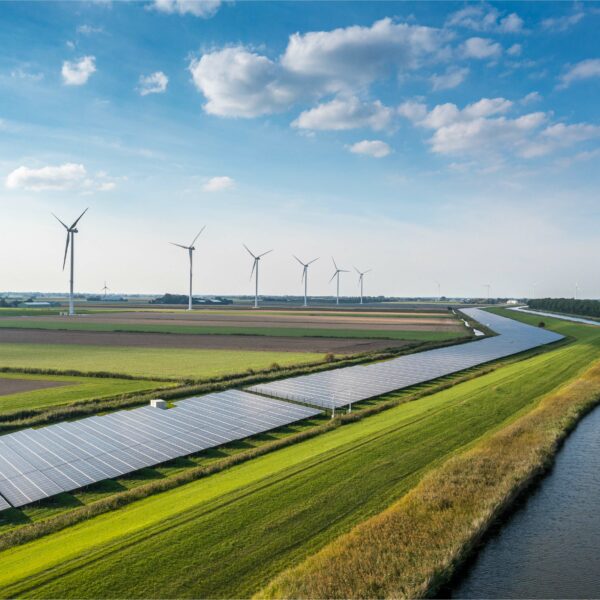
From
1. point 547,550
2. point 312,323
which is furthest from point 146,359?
point 312,323

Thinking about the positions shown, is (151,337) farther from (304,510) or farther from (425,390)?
(304,510)

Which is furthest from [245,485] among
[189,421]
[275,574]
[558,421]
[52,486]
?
[558,421]

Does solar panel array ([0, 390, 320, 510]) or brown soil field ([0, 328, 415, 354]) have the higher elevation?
solar panel array ([0, 390, 320, 510])

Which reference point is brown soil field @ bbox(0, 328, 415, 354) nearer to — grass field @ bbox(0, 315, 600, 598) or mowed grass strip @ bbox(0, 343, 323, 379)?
mowed grass strip @ bbox(0, 343, 323, 379)

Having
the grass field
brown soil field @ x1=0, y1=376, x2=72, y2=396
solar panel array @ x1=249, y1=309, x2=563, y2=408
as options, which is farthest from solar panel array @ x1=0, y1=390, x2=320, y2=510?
brown soil field @ x1=0, y1=376, x2=72, y2=396

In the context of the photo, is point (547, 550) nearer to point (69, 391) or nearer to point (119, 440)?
point (119, 440)
